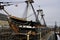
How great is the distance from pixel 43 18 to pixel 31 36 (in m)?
49.0

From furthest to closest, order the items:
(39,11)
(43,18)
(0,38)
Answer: (43,18) < (39,11) < (0,38)

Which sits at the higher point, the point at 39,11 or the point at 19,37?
the point at 39,11

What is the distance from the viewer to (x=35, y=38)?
19906 mm

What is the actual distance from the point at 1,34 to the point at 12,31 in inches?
104

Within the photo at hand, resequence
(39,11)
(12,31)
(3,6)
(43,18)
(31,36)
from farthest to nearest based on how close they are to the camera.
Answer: (43,18)
(39,11)
(3,6)
(12,31)
(31,36)

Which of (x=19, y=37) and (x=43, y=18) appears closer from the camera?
(x=19, y=37)

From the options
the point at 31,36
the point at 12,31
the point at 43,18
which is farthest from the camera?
the point at 43,18

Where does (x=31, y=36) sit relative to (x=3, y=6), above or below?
below

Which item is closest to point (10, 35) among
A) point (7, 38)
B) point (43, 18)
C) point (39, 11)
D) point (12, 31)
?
point (7, 38)

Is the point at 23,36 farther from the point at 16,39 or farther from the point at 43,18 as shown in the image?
the point at 43,18

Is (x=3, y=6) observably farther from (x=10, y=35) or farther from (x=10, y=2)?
(x=10, y=35)

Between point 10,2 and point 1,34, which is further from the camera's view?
point 10,2

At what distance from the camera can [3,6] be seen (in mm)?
22688

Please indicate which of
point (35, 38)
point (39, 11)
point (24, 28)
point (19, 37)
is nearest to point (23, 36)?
point (19, 37)
